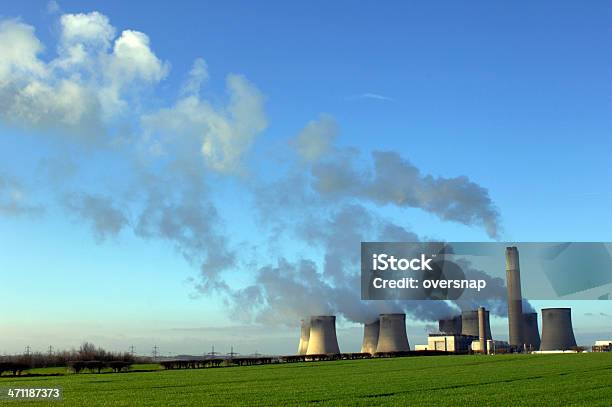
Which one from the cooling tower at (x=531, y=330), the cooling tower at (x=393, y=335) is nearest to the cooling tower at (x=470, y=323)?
the cooling tower at (x=531, y=330)

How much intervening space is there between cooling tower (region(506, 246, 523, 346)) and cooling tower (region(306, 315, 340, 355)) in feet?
99.1

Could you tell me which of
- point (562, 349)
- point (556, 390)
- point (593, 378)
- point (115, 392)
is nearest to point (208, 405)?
point (115, 392)

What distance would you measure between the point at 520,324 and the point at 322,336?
3465 centimetres

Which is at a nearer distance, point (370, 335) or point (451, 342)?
point (370, 335)

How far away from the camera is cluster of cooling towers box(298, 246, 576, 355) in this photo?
3568 inches

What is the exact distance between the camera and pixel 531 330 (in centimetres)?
10850

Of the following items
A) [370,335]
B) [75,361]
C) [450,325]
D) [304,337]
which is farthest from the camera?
[450,325]

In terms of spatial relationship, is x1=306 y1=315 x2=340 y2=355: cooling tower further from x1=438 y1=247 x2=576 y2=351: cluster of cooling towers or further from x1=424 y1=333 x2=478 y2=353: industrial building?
x1=438 y1=247 x2=576 y2=351: cluster of cooling towers

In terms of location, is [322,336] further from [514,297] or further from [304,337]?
[514,297]

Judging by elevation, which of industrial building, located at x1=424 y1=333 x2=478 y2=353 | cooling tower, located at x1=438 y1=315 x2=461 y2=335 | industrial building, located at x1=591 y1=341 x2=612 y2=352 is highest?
cooling tower, located at x1=438 y1=315 x2=461 y2=335

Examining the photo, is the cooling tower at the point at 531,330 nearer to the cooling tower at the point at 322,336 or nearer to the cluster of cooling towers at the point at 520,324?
the cluster of cooling towers at the point at 520,324

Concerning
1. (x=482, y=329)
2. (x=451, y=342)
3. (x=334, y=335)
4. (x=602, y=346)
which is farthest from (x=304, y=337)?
(x=602, y=346)

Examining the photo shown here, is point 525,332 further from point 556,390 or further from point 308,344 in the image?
point 556,390

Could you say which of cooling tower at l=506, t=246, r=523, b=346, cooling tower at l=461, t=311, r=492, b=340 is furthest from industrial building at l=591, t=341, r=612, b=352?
cooling tower at l=461, t=311, r=492, b=340
